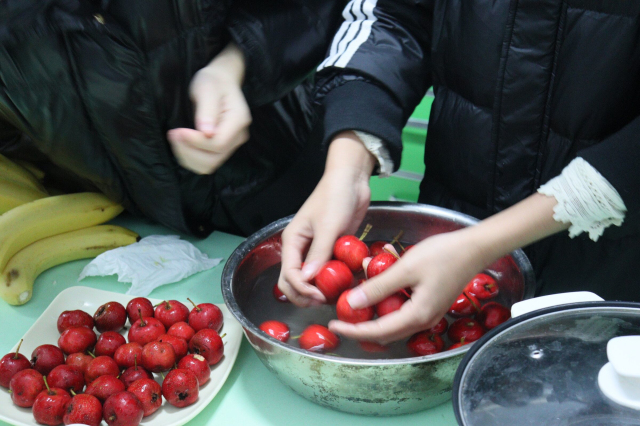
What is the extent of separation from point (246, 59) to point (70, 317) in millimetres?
609

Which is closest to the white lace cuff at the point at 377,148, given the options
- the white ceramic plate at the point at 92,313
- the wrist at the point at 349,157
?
the wrist at the point at 349,157

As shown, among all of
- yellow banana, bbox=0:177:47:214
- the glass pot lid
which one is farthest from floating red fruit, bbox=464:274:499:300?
yellow banana, bbox=0:177:47:214

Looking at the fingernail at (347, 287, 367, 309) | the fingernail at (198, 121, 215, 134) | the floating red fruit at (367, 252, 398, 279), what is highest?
the fingernail at (198, 121, 215, 134)

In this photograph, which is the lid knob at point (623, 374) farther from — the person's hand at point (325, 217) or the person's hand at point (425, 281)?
the person's hand at point (325, 217)

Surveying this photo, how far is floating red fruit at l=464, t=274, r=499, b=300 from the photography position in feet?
3.03

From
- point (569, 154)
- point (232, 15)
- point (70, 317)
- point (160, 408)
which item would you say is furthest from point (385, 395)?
point (232, 15)

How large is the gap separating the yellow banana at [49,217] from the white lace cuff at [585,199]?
41.8 inches

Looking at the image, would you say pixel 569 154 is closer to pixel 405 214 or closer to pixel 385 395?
pixel 405 214

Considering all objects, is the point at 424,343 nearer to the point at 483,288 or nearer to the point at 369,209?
the point at 483,288

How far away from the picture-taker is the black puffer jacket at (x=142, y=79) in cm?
98

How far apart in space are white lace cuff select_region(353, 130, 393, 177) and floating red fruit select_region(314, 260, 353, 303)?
0.69ft

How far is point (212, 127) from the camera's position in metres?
0.86

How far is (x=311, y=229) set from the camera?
3.02 ft

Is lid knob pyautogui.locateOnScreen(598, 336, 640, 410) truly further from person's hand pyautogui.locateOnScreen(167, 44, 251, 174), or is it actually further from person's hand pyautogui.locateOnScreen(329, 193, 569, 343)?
person's hand pyautogui.locateOnScreen(167, 44, 251, 174)
